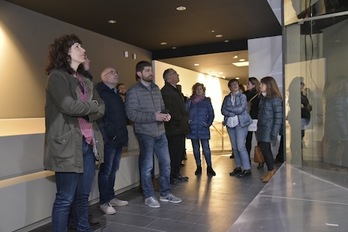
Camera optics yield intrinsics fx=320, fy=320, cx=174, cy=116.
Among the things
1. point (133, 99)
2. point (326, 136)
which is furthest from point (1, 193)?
point (326, 136)

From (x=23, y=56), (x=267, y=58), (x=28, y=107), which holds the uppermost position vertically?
(x=267, y=58)

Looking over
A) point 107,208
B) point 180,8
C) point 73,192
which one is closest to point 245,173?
point 107,208

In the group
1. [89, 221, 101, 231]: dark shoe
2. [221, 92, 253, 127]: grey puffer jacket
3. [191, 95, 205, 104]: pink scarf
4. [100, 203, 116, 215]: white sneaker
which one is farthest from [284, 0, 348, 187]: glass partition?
[89, 221, 101, 231]: dark shoe

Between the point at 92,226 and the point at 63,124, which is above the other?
the point at 63,124

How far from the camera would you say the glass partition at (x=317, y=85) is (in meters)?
3.54

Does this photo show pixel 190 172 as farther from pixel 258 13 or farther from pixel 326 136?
pixel 258 13

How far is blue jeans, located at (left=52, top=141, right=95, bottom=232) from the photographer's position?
1926 mm

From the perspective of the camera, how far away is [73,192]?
6.45 feet

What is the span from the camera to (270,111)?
13.5 feet

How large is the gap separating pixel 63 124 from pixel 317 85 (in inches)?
120

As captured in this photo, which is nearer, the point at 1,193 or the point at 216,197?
the point at 1,193

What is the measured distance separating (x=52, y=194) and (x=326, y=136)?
311cm

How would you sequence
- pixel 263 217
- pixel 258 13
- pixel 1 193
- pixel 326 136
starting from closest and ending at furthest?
1. pixel 263 217
2. pixel 1 193
3. pixel 326 136
4. pixel 258 13

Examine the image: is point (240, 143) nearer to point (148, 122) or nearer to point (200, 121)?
point (200, 121)
